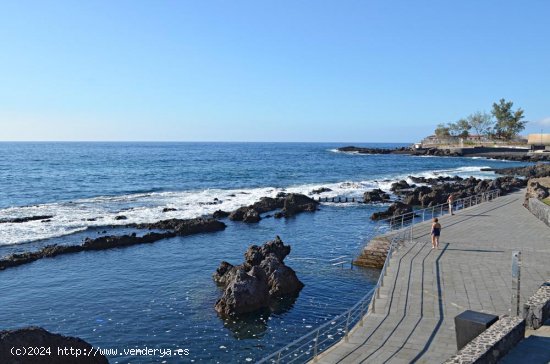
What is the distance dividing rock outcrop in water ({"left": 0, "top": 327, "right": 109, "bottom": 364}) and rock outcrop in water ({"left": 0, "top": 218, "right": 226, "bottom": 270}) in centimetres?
1723

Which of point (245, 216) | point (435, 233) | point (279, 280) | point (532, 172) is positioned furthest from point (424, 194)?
point (532, 172)

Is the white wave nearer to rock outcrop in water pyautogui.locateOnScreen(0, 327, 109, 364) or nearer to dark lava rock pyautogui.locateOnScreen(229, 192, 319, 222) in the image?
dark lava rock pyautogui.locateOnScreen(229, 192, 319, 222)

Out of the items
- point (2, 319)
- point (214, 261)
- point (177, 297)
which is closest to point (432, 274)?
point (177, 297)

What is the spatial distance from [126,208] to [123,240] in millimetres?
16287

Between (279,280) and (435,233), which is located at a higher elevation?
(435,233)

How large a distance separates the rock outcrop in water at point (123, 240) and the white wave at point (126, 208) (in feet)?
13.2

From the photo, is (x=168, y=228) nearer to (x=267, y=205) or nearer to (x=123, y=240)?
(x=123, y=240)

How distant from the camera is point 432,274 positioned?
17.5 metres

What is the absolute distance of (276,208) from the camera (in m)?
44.6

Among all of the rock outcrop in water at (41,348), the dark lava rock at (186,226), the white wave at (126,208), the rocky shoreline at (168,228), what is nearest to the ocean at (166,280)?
the white wave at (126,208)

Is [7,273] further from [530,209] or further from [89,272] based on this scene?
[530,209]

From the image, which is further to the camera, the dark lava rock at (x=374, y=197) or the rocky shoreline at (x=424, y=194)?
the dark lava rock at (x=374, y=197)

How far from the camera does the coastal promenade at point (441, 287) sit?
37.1 ft

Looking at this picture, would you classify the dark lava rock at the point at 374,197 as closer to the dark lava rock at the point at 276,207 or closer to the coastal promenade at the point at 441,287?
the dark lava rock at the point at 276,207
